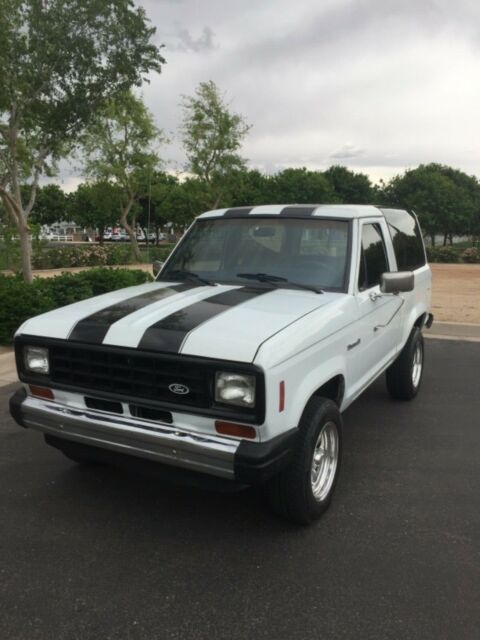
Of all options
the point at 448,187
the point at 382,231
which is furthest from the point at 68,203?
the point at 382,231

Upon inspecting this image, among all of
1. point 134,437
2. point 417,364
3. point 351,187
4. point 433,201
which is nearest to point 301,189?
point 433,201

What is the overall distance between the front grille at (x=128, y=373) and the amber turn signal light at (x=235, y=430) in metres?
0.13

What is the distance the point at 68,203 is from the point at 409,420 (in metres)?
70.9

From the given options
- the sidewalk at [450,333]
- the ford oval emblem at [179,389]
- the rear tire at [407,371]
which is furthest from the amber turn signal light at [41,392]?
the sidewalk at [450,333]

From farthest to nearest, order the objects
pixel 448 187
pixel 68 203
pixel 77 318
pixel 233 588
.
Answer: pixel 68 203, pixel 448 187, pixel 77 318, pixel 233 588

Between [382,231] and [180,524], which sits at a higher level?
[382,231]

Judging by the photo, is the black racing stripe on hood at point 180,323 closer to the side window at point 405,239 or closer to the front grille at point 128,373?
the front grille at point 128,373

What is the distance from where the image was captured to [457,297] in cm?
1395

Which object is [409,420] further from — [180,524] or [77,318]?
[77,318]

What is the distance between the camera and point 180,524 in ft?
11.1

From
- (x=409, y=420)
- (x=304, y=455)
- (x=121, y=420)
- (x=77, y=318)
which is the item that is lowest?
(x=409, y=420)

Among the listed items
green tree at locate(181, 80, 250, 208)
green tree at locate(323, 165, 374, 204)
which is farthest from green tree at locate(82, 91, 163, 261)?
green tree at locate(323, 165, 374, 204)

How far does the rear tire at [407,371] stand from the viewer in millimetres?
5473

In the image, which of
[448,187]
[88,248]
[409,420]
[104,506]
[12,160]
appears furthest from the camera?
[448,187]
